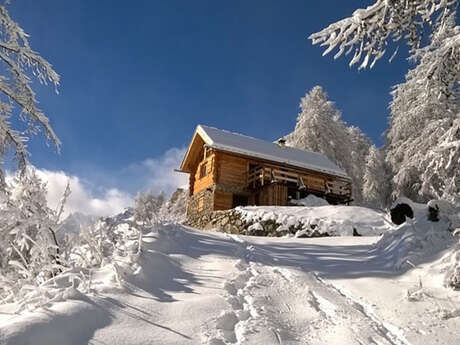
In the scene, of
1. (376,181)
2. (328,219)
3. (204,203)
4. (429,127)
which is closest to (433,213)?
(328,219)

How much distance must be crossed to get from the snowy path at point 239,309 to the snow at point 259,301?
0.01 m

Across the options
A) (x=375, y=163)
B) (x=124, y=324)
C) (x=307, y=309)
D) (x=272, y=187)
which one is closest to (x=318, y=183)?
(x=272, y=187)

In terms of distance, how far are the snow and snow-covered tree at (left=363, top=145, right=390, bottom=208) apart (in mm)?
25229

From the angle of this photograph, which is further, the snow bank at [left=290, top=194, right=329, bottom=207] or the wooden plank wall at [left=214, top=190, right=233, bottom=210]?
the wooden plank wall at [left=214, top=190, right=233, bottom=210]

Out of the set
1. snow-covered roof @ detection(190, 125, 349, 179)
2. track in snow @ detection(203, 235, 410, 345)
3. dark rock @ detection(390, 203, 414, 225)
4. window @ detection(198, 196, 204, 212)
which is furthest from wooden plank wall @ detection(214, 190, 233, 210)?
track in snow @ detection(203, 235, 410, 345)

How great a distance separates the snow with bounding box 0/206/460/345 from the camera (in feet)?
10.4

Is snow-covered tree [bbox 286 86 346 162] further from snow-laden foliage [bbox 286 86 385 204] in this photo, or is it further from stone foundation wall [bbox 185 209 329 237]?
stone foundation wall [bbox 185 209 329 237]

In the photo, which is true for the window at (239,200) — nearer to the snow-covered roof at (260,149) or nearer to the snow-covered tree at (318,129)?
the snow-covered roof at (260,149)

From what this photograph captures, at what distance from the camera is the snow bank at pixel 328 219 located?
46.1 feet

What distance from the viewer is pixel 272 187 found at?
2128 centimetres

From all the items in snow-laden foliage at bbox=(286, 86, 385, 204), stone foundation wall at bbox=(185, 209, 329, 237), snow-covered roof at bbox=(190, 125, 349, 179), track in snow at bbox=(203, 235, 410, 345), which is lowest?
track in snow at bbox=(203, 235, 410, 345)

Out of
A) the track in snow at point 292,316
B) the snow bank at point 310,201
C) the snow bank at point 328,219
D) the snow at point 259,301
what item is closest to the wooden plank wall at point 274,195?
the snow bank at point 310,201

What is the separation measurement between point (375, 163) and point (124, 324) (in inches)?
1273

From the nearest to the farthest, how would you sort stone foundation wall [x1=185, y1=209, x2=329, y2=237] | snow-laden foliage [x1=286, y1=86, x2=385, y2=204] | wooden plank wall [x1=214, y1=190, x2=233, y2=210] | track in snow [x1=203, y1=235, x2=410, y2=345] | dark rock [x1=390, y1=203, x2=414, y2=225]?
1. track in snow [x1=203, y1=235, x2=410, y2=345]
2. dark rock [x1=390, y1=203, x2=414, y2=225]
3. stone foundation wall [x1=185, y1=209, x2=329, y2=237]
4. wooden plank wall [x1=214, y1=190, x2=233, y2=210]
5. snow-laden foliage [x1=286, y1=86, x2=385, y2=204]
